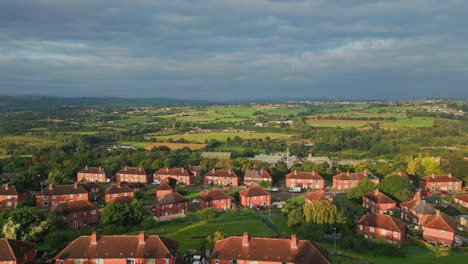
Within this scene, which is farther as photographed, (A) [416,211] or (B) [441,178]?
(B) [441,178]

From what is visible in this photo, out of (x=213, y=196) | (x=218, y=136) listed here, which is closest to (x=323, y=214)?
(x=213, y=196)

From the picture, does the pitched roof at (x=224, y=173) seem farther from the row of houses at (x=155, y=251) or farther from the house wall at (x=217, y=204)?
the row of houses at (x=155, y=251)

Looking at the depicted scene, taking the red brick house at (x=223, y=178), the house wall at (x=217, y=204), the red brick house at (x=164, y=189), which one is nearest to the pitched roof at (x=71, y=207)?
the red brick house at (x=164, y=189)

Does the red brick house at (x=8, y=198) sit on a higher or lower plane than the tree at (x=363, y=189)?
lower

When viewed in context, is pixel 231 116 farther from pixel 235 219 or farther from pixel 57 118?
pixel 235 219

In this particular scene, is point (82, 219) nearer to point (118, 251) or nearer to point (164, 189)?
point (164, 189)

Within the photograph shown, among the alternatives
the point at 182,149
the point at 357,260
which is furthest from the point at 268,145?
the point at 357,260

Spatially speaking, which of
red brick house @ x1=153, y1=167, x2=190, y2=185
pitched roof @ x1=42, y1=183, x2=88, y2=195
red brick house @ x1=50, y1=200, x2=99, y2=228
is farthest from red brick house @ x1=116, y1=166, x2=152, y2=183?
red brick house @ x1=50, y1=200, x2=99, y2=228
